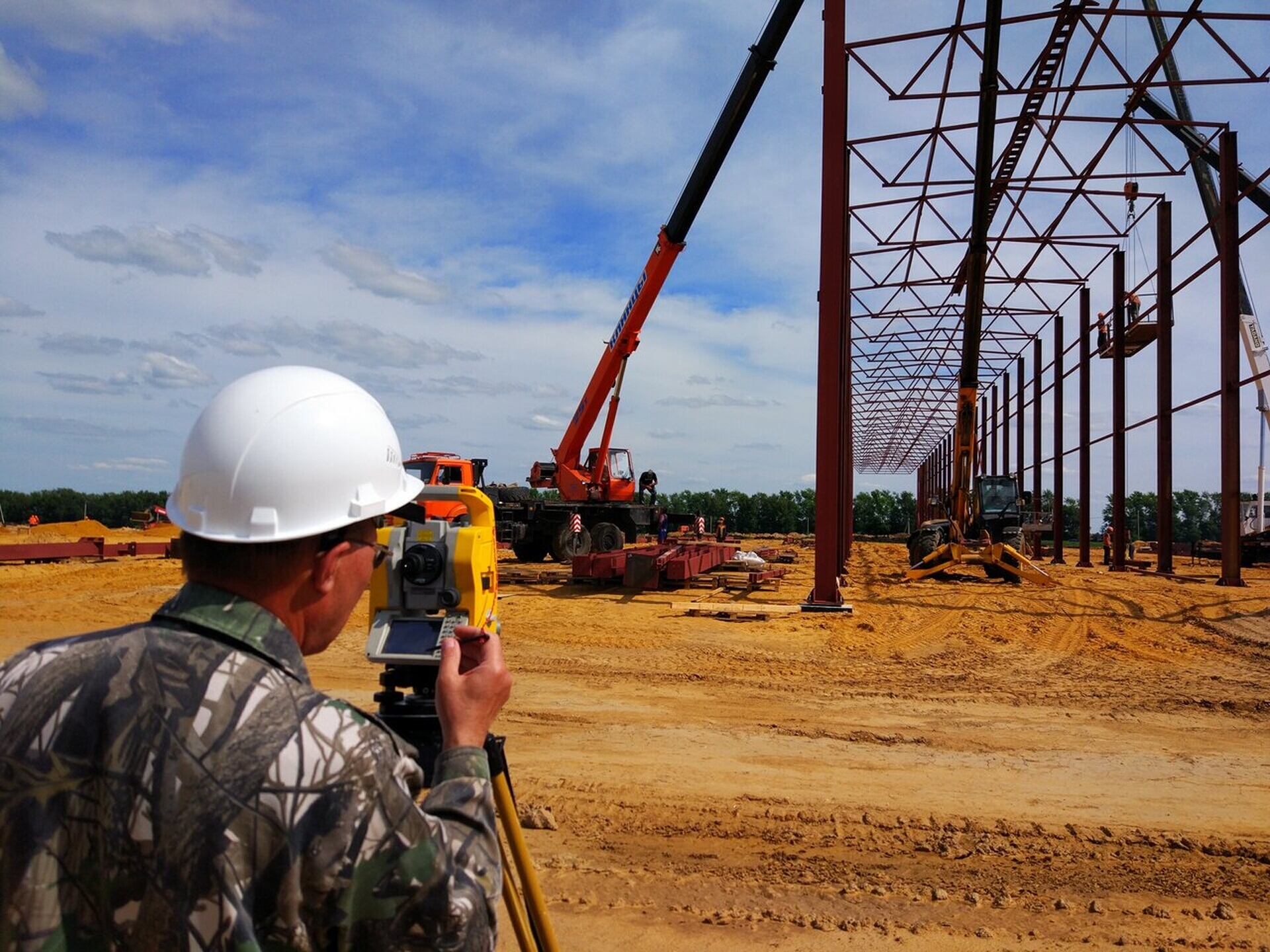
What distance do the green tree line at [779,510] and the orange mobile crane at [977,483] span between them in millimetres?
34456

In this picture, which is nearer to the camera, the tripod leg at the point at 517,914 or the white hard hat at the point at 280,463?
the white hard hat at the point at 280,463

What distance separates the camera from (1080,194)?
20.3m

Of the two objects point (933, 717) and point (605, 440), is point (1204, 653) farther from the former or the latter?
point (605, 440)

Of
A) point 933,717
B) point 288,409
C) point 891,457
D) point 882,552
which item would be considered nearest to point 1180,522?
point 891,457

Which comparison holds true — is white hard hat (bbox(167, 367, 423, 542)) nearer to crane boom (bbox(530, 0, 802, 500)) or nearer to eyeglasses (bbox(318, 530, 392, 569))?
eyeglasses (bbox(318, 530, 392, 569))

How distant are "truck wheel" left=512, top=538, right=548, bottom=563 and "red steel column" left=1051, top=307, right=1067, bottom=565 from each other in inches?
688

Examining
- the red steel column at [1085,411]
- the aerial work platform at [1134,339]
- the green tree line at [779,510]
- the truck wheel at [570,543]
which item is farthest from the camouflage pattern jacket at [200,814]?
the green tree line at [779,510]

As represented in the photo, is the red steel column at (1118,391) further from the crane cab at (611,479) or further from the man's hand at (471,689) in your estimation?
the man's hand at (471,689)

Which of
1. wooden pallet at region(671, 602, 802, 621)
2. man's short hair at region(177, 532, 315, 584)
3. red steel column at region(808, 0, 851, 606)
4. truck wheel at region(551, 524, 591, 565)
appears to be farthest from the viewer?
truck wheel at region(551, 524, 591, 565)

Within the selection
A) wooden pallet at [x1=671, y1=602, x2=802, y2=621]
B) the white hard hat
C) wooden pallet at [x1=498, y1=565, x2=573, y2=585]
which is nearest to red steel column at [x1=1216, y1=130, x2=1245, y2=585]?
wooden pallet at [x1=671, y1=602, x2=802, y2=621]

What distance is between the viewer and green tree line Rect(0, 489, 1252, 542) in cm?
6184

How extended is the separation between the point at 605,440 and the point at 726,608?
7.80 meters

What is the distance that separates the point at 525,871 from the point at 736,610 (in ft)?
36.6

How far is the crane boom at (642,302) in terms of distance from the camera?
15.1 m
